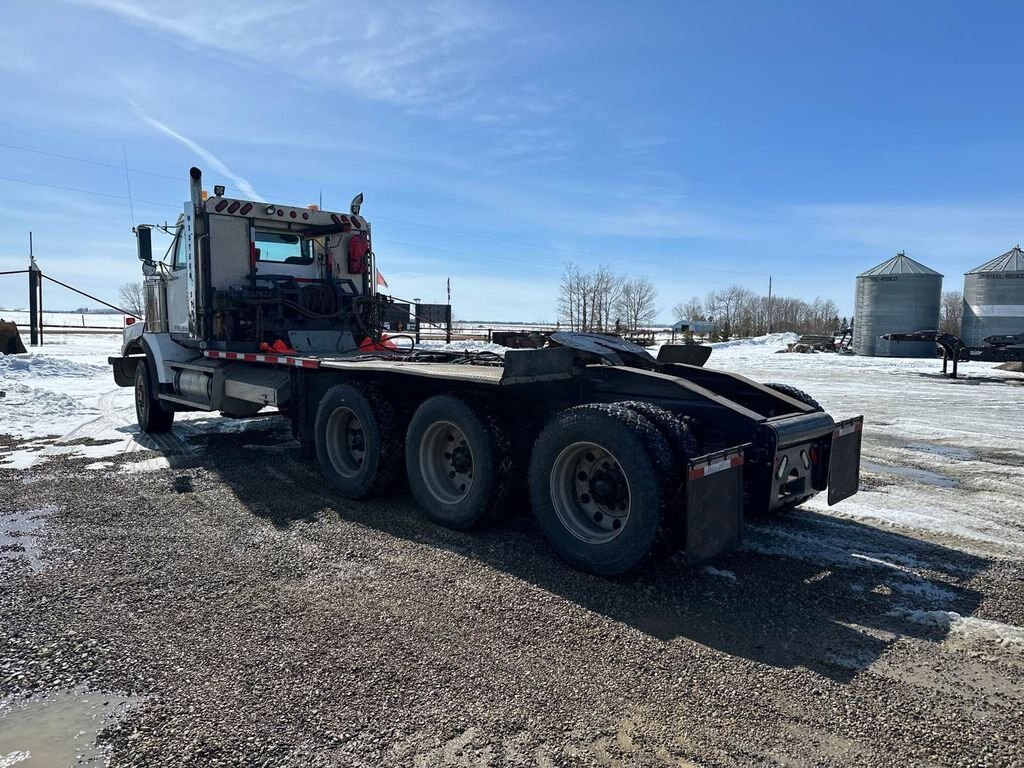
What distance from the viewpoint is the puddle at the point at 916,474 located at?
7.05m

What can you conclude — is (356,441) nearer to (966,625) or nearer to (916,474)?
(966,625)

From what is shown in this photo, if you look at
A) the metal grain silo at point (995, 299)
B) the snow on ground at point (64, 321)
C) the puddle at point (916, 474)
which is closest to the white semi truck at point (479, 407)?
the puddle at point (916, 474)

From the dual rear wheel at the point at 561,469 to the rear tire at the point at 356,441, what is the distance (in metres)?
0.01

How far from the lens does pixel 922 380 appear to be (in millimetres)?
19078

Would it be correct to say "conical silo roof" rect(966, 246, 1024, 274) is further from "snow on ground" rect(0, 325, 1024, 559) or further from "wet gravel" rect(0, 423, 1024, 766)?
"wet gravel" rect(0, 423, 1024, 766)

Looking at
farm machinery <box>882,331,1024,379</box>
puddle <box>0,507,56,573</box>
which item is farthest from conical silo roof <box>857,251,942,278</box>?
puddle <box>0,507,56,573</box>

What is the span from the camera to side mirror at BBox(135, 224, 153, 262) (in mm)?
9835

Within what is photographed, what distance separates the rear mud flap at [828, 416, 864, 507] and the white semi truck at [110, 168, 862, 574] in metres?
0.02

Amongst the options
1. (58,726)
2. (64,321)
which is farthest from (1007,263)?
(64,321)

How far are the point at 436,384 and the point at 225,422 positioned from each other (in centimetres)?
629

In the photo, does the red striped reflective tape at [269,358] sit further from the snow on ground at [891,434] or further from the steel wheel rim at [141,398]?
the steel wheel rim at [141,398]

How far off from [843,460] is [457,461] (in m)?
2.92

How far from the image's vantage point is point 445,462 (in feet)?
19.4

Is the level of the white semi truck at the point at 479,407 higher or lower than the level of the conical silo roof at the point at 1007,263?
lower
